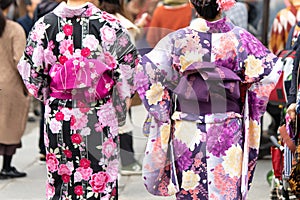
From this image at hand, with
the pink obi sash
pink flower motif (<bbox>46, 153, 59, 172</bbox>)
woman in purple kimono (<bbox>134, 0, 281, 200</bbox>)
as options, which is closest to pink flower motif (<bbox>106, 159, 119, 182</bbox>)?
woman in purple kimono (<bbox>134, 0, 281, 200</bbox>)

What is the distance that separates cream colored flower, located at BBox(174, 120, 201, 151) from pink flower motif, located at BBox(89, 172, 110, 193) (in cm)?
57

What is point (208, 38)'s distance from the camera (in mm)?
5023

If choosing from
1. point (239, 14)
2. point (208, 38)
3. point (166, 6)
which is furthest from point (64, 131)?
point (166, 6)

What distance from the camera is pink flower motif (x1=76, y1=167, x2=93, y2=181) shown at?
17.0ft

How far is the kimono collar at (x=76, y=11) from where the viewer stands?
5066mm

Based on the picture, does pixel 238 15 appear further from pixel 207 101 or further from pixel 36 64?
pixel 36 64

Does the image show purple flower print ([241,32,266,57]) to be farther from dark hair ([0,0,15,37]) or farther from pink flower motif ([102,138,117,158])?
dark hair ([0,0,15,37])

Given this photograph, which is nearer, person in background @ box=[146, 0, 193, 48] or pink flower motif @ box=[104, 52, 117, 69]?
pink flower motif @ box=[104, 52, 117, 69]

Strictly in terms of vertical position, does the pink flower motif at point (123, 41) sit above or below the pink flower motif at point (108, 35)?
below

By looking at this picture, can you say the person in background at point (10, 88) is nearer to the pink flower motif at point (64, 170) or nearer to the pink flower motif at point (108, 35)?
the pink flower motif at point (64, 170)

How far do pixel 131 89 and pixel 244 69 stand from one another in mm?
820

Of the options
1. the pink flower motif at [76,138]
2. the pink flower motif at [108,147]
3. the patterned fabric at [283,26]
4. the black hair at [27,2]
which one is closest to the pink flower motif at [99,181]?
the pink flower motif at [108,147]

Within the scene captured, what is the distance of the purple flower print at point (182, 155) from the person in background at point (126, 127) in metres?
2.07

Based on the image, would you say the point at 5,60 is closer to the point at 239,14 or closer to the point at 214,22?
the point at 239,14
